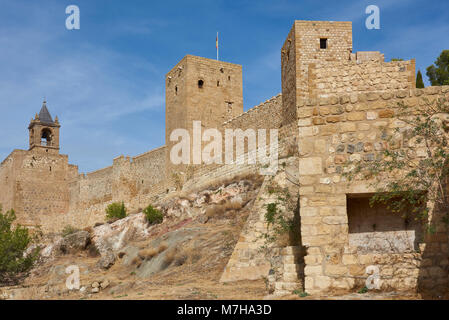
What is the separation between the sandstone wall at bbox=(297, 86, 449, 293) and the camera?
22.8ft

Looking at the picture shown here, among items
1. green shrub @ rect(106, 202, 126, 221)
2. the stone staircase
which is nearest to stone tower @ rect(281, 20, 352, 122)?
the stone staircase

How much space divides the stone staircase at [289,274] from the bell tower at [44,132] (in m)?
41.7

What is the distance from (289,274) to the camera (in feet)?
26.3

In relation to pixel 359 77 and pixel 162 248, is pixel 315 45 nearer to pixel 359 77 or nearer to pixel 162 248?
pixel 359 77

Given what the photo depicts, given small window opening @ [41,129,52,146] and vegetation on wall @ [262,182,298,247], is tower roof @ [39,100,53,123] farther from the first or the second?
vegetation on wall @ [262,182,298,247]

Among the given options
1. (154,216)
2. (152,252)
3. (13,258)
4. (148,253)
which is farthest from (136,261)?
(13,258)

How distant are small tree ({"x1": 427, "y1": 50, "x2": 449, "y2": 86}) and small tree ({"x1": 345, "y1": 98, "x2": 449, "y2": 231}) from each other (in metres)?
25.4

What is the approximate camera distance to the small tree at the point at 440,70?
101 feet

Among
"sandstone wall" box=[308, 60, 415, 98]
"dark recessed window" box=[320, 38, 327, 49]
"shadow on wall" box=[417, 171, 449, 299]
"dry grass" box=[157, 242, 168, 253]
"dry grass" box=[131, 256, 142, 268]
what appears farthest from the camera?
"dark recessed window" box=[320, 38, 327, 49]

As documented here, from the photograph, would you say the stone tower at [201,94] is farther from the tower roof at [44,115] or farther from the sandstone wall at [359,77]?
the sandstone wall at [359,77]

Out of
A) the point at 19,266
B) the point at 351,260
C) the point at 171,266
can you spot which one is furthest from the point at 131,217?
the point at 351,260

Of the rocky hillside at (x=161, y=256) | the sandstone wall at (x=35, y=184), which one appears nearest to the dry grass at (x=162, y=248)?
the rocky hillside at (x=161, y=256)

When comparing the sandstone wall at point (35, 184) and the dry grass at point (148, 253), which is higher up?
the sandstone wall at point (35, 184)

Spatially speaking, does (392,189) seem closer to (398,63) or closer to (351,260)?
(351,260)
